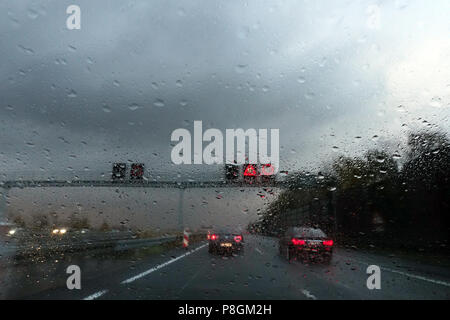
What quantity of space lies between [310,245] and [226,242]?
5535 millimetres

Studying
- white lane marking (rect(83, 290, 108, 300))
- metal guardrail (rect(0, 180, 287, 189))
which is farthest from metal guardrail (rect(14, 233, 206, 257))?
white lane marking (rect(83, 290, 108, 300))

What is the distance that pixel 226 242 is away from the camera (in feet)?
60.3

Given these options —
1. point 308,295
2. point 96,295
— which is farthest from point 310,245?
point 96,295

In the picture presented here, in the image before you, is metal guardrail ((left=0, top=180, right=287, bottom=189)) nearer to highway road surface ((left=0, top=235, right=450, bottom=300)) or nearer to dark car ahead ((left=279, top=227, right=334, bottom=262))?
dark car ahead ((left=279, top=227, right=334, bottom=262))

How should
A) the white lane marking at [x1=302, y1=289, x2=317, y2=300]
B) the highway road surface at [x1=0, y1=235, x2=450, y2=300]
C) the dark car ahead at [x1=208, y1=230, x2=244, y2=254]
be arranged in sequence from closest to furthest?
the white lane marking at [x1=302, y1=289, x2=317, y2=300] < the highway road surface at [x1=0, y1=235, x2=450, y2=300] < the dark car ahead at [x1=208, y1=230, x2=244, y2=254]

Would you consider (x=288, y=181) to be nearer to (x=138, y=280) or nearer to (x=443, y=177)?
(x=138, y=280)

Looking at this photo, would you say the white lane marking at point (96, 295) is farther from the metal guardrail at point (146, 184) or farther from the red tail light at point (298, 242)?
the red tail light at point (298, 242)

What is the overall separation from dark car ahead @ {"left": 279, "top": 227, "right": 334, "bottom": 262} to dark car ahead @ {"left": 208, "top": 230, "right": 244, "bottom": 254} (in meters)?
4.63

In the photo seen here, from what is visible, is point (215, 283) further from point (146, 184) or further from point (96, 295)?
point (146, 184)

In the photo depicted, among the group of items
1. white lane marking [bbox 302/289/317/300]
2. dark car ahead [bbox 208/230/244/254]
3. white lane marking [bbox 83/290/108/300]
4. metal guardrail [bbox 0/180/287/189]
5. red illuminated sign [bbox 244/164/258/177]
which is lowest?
dark car ahead [bbox 208/230/244/254]

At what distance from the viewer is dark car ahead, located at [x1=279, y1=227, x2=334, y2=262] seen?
13523 millimetres

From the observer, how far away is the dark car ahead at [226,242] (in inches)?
725
